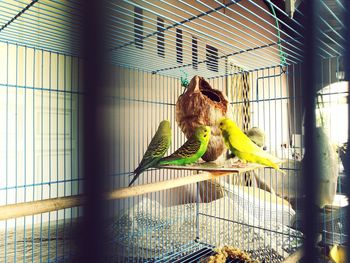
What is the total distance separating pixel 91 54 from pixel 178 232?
1.38 meters

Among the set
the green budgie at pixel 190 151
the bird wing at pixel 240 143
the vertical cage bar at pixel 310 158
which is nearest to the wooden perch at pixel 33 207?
the vertical cage bar at pixel 310 158

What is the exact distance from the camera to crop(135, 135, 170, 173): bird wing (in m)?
0.77

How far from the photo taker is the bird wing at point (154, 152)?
771mm

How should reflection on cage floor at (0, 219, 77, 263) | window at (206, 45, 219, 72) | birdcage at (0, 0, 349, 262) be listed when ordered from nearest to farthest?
birdcage at (0, 0, 349, 262) → reflection on cage floor at (0, 219, 77, 263) → window at (206, 45, 219, 72)

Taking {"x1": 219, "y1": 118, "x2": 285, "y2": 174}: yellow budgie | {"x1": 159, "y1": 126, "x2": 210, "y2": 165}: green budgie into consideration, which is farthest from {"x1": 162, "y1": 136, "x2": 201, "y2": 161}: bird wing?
{"x1": 219, "y1": 118, "x2": 285, "y2": 174}: yellow budgie

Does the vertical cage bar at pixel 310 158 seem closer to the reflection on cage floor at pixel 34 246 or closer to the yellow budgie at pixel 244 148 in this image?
the yellow budgie at pixel 244 148

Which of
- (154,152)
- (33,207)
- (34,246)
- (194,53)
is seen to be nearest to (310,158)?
(33,207)

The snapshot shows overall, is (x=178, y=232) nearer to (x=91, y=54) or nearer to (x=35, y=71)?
(x=35, y=71)

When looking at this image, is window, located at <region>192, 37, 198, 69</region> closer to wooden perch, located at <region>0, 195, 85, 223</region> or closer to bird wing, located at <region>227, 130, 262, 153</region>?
bird wing, located at <region>227, 130, 262, 153</region>

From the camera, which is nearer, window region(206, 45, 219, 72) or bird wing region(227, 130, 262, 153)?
bird wing region(227, 130, 262, 153)

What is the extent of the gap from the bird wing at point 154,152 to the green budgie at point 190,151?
27mm

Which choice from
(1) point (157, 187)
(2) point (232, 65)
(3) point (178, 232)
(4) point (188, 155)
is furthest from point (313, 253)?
(3) point (178, 232)

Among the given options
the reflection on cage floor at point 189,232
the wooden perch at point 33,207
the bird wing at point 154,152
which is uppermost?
the bird wing at point 154,152

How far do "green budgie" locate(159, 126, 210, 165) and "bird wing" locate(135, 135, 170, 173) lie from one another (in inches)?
1.1
